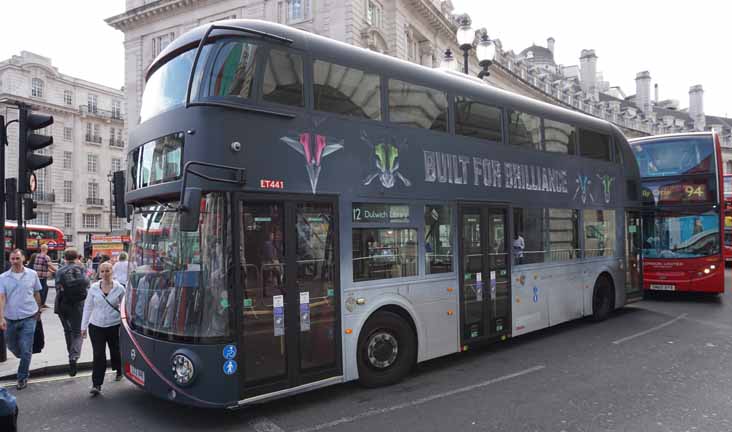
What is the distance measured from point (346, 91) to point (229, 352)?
11.1ft

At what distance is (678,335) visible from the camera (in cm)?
967

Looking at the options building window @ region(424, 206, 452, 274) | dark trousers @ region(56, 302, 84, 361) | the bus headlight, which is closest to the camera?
the bus headlight

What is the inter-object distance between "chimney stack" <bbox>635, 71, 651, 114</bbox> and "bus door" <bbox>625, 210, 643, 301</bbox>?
96.0 m

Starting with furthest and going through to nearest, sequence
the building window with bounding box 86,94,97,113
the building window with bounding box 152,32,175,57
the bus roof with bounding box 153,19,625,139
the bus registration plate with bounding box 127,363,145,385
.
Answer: the building window with bounding box 86,94,97,113
the building window with bounding box 152,32,175,57
the bus roof with bounding box 153,19,625,139
the bus registration plate with bounding box 127,363,145,385

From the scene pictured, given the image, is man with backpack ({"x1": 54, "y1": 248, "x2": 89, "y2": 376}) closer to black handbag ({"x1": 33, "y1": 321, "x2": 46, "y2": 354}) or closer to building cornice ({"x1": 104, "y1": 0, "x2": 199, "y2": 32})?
black handbag ({"x1": 33, "y1": 321, "x2": 46, "y2": 354})

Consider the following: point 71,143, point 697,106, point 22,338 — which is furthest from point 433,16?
point 697,106

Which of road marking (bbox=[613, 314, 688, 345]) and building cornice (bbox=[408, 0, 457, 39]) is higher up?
building cornice (bbox=[408, 0, 457, 39])

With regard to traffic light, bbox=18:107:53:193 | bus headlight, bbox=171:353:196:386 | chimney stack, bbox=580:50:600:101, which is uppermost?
chimney stack, bbox=580:50:600:101

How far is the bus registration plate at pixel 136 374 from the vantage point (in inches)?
225

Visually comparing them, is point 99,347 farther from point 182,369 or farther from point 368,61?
point 368,61

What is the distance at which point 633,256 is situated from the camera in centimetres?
1252

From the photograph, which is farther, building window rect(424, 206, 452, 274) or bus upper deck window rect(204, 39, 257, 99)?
building window rect(424, 206, 452, 274)

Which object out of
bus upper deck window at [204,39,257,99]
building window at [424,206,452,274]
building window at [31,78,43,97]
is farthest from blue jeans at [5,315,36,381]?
building window at [31,78,43,97]

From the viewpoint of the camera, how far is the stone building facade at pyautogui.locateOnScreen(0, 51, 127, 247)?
2127 inches
